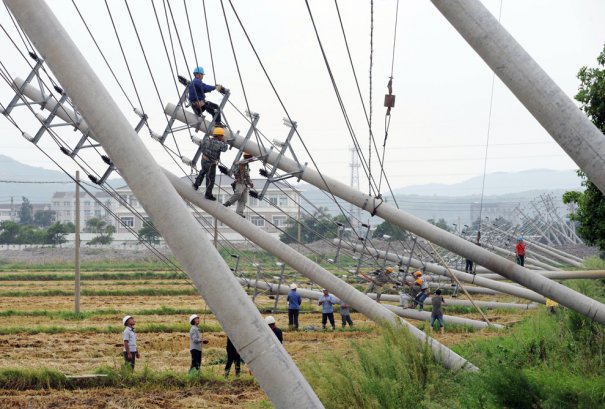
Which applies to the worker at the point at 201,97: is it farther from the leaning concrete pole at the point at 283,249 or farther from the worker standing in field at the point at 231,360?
the worker standing in field at the point at 231,360

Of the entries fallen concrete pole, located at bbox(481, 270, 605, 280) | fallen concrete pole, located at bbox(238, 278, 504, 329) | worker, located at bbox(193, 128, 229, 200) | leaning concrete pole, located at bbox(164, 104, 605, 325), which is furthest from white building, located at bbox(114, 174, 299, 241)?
fallen concrete pole, located at bbox(481, 270, 605, 280)

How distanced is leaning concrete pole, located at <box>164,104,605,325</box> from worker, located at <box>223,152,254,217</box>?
267 millimetres

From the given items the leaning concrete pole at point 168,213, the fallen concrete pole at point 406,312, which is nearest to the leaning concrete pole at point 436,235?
the leaning concrete pole at point 168,213

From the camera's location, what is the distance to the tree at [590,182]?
21.2 metres

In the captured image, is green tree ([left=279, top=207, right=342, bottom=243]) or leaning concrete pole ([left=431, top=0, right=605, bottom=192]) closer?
leaning concrete pole ([left=431, top=0, right=605, bottom=192])

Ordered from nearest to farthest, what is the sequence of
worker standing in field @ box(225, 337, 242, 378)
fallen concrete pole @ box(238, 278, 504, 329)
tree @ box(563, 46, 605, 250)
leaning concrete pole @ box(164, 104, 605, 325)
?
leaning concrete pole @ box(164, 104, 605, 325)
worker standing in field @ box(225, 337, 242, 378)
tree @ box(563, 46, 605, 250)
fallen concrete pole @ box(238, 278, 504, 329)

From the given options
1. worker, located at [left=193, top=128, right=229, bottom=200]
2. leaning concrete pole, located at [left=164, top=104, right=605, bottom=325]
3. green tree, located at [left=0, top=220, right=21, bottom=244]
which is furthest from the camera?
green tree, located at [left=0, top=220, right=21, bottom=244]

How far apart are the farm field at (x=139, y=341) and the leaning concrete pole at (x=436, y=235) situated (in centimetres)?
211

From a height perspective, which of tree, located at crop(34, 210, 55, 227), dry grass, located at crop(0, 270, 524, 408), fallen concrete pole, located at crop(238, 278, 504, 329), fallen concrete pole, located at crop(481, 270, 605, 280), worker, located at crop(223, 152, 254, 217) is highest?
tree, located at crop(34, 210, 55, 227)

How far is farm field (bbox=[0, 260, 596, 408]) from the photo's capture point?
15.7m

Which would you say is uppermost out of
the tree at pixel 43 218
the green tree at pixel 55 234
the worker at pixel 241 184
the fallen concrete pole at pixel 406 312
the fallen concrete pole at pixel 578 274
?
the tree at pixel 43 218

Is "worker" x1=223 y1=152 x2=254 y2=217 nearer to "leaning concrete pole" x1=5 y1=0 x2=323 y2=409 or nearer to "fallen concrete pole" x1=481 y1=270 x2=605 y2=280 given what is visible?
"fallen concrete pole" x1=481 y1=270 x2=605 y2=280

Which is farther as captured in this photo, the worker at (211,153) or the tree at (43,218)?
the tree at (43,218)

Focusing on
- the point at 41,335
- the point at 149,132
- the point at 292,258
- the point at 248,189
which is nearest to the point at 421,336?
the point at 292,258
